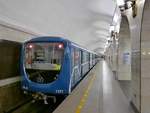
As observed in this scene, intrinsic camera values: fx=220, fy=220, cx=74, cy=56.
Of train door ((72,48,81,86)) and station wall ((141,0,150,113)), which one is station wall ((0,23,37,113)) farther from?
station wall ((141,0,150,113))

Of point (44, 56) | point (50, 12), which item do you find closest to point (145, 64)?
point (44, 56)

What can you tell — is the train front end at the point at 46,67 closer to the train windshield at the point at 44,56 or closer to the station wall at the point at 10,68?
the train windshield at the point at 44,56

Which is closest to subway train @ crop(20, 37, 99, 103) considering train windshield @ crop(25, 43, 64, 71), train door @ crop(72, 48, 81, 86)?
train windshield @ crop(25, 43, 64, 71)

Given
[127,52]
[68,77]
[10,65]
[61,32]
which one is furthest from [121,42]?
[10,65]

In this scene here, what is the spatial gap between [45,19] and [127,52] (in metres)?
5.88

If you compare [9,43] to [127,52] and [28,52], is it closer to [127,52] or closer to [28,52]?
[28,52]

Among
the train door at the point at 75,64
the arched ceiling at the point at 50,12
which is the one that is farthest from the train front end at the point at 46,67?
the arched ceiling at the point at 50,12

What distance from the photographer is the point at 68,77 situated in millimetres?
8906

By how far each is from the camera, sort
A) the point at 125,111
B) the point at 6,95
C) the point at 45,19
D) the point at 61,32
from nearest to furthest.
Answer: the point at 125,111 → the point at 6,95 → the point at 45,19 → the point at 61,32

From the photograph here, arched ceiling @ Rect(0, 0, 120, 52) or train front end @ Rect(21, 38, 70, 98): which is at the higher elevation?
arched ceiling @ Rect(0, 0, 120, 52)

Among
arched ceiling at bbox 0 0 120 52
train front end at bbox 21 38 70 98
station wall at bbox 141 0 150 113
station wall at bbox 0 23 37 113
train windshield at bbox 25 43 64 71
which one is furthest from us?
train windshield at bbox 25 43 64 71

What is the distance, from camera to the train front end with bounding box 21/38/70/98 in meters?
8.82

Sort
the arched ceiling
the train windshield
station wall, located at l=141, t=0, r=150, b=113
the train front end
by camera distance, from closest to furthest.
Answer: station wall, located at l=141, t=0, r=150, b=113, the arched ceiling, the train front end, the train windshield

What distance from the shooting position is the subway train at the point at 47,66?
883cm
